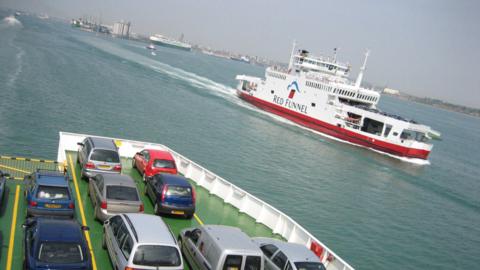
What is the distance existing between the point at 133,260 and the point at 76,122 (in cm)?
3000

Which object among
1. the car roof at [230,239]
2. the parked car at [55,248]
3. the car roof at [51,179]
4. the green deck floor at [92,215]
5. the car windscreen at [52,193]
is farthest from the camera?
the car roof at [51,179]

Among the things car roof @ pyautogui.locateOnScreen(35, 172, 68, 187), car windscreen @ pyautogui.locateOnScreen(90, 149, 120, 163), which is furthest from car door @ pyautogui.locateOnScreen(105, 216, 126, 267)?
car windscreen @ pyautogui.locateOnScreen(90, 149, 120, 163)

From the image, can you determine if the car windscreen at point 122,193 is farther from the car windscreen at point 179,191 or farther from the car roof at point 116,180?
the car windscreen at point 179,191

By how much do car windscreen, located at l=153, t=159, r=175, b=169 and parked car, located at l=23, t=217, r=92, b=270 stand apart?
6059 millimetres

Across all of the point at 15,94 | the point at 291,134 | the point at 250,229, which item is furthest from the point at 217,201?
the point at 291,134

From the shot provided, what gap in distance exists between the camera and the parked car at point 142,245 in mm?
7117

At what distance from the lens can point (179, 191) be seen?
11141mm

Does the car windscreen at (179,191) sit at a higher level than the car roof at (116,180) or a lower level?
lower

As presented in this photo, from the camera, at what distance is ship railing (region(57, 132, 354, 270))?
34.1ft

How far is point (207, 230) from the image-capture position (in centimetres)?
852

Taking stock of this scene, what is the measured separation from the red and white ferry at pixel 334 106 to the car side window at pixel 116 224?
43.1 metres

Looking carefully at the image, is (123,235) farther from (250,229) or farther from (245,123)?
(245,123)

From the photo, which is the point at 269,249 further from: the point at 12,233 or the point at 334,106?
the point at 334,106

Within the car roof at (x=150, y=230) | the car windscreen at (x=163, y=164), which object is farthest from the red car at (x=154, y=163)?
the car roof at (x=150, y=230)
